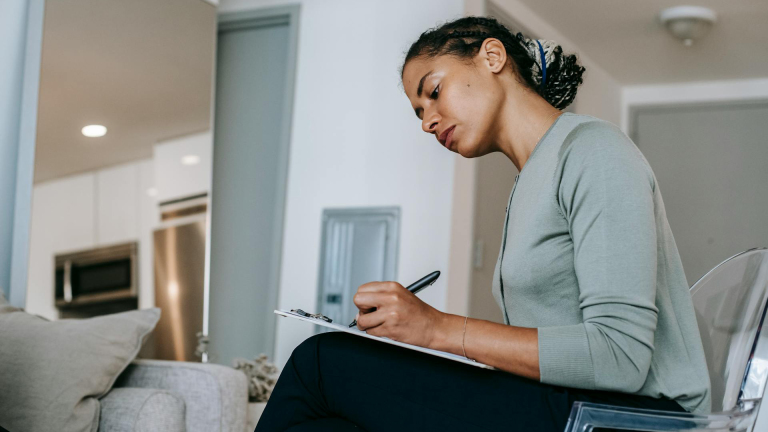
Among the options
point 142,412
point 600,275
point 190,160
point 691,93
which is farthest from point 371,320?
point 691,93

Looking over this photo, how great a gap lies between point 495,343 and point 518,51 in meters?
0.57

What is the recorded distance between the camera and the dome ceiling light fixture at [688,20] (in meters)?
3.62

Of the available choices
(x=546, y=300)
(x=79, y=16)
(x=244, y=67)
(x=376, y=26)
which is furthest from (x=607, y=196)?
(x=244, y=67)

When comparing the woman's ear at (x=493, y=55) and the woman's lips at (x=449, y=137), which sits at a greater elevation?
the woman's ear at (x=493, y=55)

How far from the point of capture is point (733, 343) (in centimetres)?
107

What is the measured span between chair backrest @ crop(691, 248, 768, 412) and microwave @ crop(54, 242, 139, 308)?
6.59ft

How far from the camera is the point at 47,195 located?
2.38 meters

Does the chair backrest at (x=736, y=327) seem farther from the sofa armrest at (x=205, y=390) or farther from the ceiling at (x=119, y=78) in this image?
the ceiling at (x=119, y=78)

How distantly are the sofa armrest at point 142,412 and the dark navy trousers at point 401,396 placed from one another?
70cm

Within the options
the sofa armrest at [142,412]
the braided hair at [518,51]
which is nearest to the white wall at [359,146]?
the sofa armrest at [142,412]

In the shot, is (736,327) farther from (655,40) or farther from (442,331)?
(655,40)

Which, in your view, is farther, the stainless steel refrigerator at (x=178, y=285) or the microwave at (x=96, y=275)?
the stainless steel refrigerator at (x=178, y=285)

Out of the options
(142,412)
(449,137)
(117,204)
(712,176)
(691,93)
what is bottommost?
(142,412)

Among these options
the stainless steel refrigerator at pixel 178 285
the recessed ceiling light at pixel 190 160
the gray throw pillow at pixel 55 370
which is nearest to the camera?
the gray throw pillow at pixel 55 370
